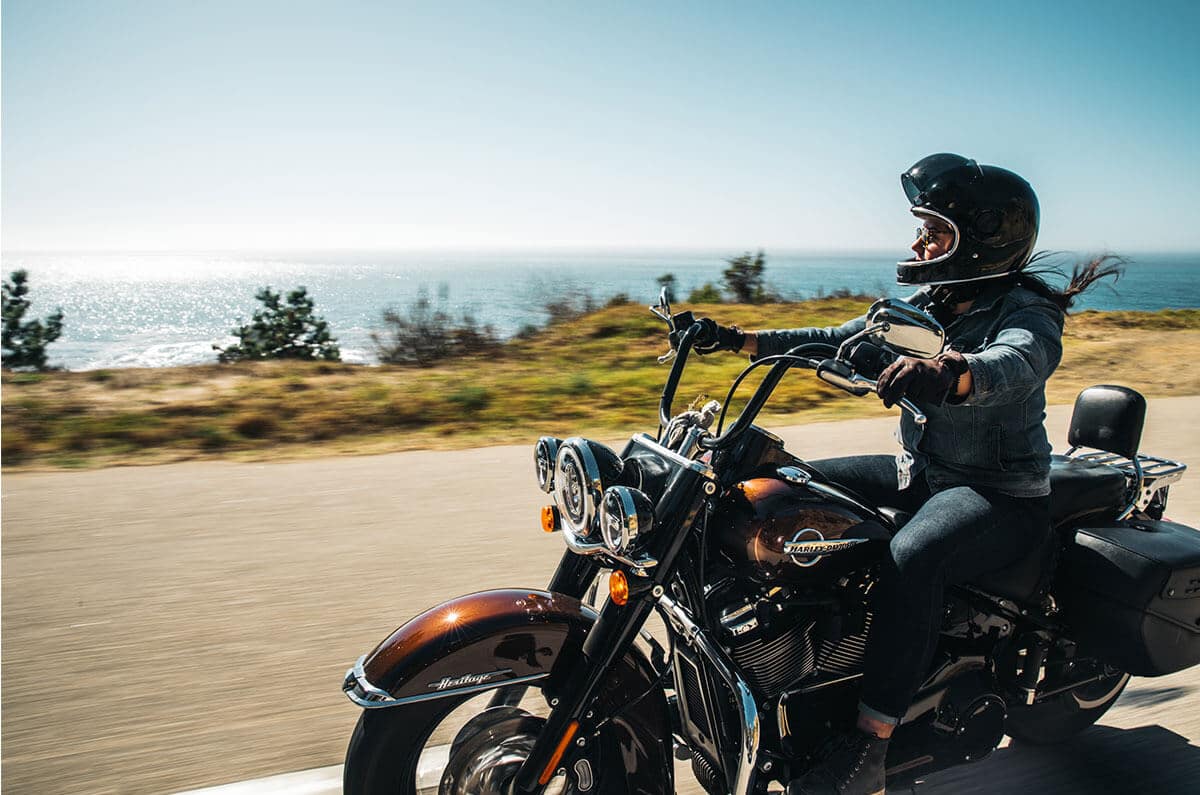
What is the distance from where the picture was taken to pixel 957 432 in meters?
2.50

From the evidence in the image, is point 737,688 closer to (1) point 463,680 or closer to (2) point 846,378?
(1) point 463,680

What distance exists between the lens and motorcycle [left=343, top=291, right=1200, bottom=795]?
2.09 meters

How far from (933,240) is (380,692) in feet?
6.71

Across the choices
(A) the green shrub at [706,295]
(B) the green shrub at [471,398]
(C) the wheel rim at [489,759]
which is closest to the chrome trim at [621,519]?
(C) the wheel rim at [489,759]

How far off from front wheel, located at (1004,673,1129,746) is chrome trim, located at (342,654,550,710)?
5.97 ft

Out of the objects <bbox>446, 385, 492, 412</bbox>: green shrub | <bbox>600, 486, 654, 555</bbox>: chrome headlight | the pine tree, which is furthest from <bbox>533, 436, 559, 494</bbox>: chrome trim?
the pine tree

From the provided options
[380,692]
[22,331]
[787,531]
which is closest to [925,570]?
[787,531]

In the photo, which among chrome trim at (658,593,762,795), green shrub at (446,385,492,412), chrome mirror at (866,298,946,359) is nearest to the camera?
chrome mirror at (866,298,946,359)

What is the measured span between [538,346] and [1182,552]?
8.57 m

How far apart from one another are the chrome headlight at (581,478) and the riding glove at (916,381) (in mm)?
656

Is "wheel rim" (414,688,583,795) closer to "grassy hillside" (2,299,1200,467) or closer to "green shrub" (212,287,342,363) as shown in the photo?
"grassy hillside" (2,299,1200,467)

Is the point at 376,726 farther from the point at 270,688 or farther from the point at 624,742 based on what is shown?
the point at 270,688

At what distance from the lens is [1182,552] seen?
2.62m

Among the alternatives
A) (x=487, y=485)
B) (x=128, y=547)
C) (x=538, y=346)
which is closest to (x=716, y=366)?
(x=538, y=346)
